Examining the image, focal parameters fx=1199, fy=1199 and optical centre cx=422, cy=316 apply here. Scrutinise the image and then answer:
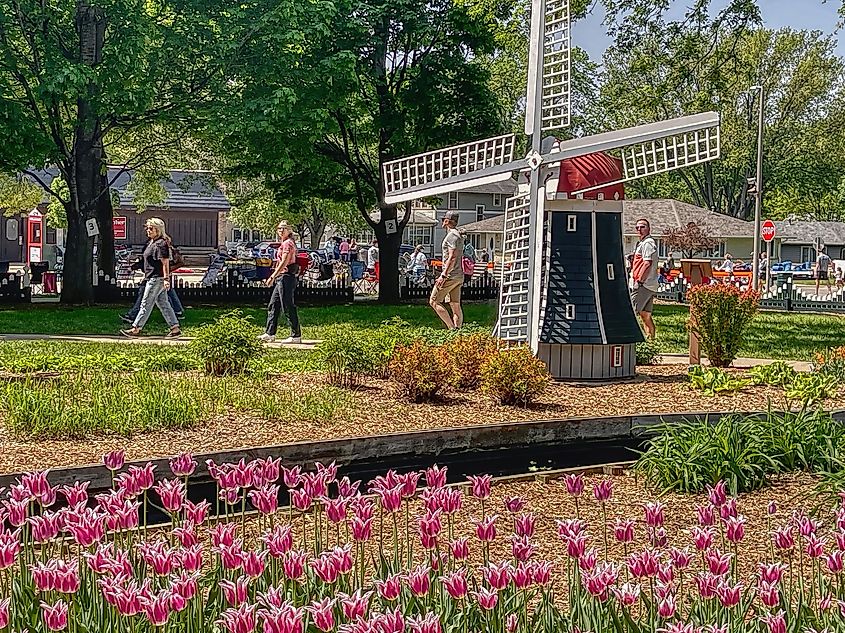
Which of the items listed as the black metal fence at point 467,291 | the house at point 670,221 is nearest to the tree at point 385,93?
the black metal fence at point 467,291

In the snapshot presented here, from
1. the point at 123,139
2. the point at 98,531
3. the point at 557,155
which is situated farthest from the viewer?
the point at 123,139

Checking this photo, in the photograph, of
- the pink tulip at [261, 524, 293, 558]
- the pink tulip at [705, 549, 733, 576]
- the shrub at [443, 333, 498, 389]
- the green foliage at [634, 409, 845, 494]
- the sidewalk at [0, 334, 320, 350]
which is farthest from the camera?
the sidewalk at [0, 334, 320, 350]

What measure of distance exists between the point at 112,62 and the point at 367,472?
1513 cm

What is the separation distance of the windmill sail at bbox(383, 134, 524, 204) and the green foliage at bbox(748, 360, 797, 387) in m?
4.23

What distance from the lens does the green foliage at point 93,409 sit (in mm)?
10031

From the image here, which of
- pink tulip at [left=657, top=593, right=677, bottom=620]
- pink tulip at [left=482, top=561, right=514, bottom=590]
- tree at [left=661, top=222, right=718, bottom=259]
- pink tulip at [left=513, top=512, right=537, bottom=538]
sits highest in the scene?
tree at [left=661, top=222, right=718, bottom=259]

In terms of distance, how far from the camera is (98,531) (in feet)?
13.8

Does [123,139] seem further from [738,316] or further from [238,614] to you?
[238,614]

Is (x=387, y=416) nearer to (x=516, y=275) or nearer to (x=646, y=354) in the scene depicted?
(x=516, y=275)

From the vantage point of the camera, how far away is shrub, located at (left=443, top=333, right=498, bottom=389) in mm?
12328

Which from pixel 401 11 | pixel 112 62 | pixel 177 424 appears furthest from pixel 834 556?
pixel 401 11

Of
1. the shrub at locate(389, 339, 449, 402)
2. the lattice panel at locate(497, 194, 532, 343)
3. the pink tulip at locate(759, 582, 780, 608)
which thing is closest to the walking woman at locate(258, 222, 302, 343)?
the lattice panel at locate(497, 194, 532, 343)

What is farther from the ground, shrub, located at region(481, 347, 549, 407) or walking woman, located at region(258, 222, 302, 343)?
walking woman, located at region(258, 222, 302, 343)

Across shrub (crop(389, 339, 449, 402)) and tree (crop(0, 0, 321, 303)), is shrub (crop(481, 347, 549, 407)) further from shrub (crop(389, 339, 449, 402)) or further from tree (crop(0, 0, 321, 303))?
tree (crop(0, 0, 321, 303))
